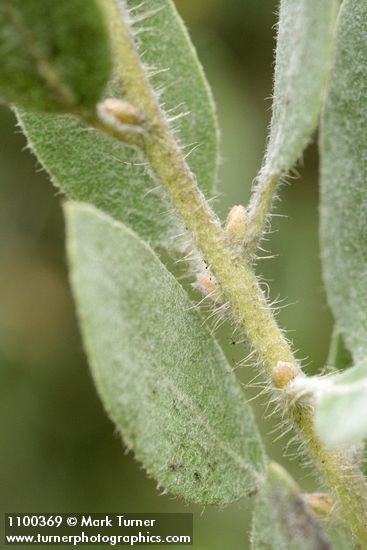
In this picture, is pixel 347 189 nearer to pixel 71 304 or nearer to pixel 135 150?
pixel 135 150

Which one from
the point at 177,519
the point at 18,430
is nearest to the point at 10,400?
the point at 18,430

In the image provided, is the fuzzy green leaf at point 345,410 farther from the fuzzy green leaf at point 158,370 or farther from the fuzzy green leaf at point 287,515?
the fuzzy green leaf at point 158,370

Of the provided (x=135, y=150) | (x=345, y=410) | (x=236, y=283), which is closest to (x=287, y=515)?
(x=345, y=410)

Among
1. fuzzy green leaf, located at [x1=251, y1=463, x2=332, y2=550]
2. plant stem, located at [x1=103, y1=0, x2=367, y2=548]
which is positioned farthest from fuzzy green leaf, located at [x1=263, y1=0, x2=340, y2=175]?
fuzzy green leaf, located at [x1=251, y1=463, x2=332, y2=550]

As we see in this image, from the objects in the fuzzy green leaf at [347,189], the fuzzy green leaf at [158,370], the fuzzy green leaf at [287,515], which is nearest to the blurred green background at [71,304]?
the fuzzy green leaf at [347,189]

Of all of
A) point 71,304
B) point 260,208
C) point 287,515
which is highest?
point 71,304

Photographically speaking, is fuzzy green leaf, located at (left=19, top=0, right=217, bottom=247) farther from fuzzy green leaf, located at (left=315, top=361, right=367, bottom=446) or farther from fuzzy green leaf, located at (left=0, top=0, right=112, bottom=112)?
fuzzy green leaf, located at (left=315, top=361, right=367, bottom=446)
